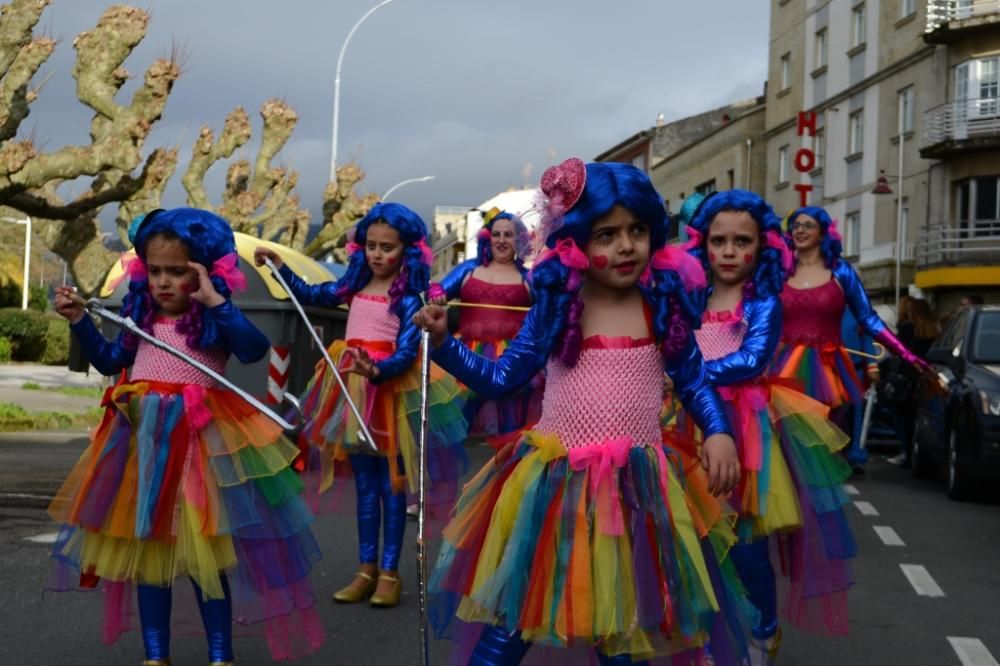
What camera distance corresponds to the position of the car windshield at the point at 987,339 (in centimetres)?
1241

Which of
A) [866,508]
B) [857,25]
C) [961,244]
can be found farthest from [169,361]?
[857,25]

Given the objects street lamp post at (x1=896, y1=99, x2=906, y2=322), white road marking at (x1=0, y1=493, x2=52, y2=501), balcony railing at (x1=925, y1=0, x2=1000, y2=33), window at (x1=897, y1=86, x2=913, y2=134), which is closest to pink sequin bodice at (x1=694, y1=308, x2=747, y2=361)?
white road marking at (x1=0, y1=493, x2=52, y2=501)

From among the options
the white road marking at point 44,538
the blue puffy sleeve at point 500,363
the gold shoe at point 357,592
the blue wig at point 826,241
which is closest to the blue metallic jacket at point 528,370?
the blue puffy sleeve at point 500,363

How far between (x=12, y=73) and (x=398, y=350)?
584 inches

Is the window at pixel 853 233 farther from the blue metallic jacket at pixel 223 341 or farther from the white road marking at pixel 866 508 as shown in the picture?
the blue metallic jacket at pixel 223 341

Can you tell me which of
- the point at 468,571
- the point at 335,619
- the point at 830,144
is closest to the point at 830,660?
the point at 335,619

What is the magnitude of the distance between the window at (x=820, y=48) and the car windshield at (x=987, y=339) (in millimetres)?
33422

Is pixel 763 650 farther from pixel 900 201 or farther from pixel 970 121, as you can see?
pixel 900 201

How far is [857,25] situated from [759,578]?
129 feet

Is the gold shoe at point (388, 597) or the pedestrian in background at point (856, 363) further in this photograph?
the pedestrian in background at point (856, 363)

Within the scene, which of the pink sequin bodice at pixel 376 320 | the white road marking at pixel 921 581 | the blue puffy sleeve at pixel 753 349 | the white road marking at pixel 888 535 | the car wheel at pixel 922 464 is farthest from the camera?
the car wheel at pixel 922 464

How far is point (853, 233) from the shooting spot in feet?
137

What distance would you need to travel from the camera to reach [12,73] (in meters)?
19.7

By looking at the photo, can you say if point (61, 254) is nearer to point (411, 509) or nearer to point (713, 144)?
point (411, 509)
